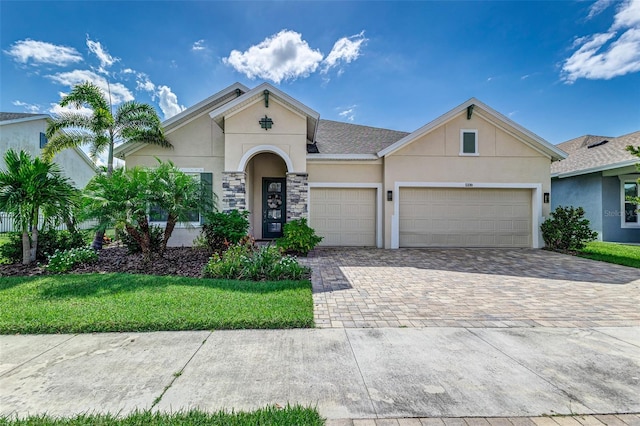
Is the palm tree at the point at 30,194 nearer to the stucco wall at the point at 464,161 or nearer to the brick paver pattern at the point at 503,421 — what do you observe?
the brick paver pattern at the point at 503,421

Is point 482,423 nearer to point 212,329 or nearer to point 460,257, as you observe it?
point 212,329

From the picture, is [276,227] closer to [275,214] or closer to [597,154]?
[275,214]

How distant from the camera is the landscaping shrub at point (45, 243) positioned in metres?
7.23

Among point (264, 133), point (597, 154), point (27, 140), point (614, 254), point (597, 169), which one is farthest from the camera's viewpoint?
point (27, 140)

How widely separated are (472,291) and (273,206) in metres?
8.63

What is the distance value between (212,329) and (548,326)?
15.0 feet

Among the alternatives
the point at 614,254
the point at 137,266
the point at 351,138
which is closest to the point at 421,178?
the point at 351,138

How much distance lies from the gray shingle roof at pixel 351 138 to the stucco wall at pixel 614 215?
9.02m

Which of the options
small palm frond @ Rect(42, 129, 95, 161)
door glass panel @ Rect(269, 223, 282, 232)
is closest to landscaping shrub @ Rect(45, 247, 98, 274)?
small palm frond @ Rect(42, 129, 95, 161)

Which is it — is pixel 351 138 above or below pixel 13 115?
A: below

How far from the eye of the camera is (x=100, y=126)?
9.83m

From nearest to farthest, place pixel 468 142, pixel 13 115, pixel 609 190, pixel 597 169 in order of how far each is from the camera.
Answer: pixel 468 142
pixel 597 169
pixel 609 190
pixel 13 115

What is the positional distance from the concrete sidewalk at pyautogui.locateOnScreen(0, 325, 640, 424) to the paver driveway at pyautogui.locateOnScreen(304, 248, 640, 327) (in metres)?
0.41

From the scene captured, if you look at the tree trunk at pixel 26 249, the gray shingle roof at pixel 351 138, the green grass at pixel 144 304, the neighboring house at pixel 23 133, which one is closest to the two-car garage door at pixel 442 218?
the gray shingle roof at pixel 351 138
